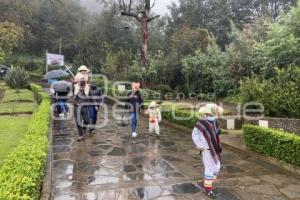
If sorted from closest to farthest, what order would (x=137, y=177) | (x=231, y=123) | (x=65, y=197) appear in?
(x=65, y=197) → (x=137, y=177) → (x=231, y=123)

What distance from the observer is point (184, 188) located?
592cm

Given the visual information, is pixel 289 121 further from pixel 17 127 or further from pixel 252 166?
pixel 17 127

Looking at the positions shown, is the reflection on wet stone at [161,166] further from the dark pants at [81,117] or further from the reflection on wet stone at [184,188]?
the dark pants at [81,117]

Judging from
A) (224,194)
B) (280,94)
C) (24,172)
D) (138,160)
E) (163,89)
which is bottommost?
(224,194)

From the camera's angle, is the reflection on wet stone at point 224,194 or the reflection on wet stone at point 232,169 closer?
the reflection on wet stone at point 224,194

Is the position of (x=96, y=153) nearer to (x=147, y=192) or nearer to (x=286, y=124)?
(x=147, y=192)

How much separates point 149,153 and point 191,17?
36680 mm

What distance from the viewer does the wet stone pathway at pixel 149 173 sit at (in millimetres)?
5648

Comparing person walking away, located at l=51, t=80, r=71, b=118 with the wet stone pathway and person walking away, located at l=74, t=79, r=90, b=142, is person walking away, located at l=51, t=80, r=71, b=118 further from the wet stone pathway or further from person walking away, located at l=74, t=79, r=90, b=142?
the wet stone pathway

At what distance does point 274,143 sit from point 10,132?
7.10m

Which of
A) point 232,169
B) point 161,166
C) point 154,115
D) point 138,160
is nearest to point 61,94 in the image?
point 154,115

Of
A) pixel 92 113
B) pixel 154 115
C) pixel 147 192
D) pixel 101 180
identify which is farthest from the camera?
pixel 92 113

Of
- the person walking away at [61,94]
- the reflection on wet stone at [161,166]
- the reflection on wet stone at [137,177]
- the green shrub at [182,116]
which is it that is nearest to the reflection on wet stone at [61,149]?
the reflection on wet stone at [161,166]

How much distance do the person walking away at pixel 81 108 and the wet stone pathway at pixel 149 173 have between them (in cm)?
41
